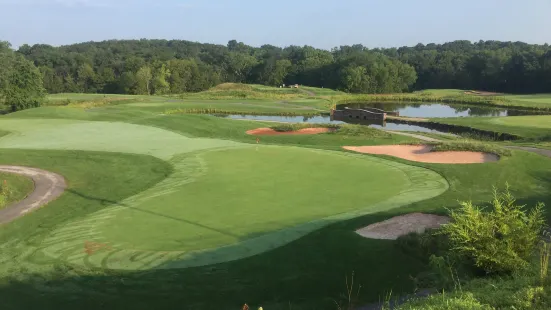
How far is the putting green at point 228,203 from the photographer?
1443 centimetres

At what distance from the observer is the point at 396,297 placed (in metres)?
11.2

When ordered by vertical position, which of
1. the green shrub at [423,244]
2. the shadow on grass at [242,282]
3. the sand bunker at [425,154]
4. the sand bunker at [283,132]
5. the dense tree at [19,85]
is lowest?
the shadow on grass at [242,282]

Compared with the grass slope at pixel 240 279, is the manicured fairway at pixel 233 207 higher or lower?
higher

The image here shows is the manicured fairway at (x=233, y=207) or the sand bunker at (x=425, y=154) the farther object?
the sand bunker at (x=425, y=154)

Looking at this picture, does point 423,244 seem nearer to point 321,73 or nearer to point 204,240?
point 204,240

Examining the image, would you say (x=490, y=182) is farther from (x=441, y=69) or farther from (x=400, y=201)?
(x=441, y=69)

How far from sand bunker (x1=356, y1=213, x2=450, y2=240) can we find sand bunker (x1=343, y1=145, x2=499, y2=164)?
37.1 ft

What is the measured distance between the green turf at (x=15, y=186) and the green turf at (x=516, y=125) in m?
39.7

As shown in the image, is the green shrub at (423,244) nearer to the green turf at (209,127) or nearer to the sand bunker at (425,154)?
the sand bunker at (425,154)

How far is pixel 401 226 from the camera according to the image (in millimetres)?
16109

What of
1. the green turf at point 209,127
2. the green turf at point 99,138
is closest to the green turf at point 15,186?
the green turf at point 99,138

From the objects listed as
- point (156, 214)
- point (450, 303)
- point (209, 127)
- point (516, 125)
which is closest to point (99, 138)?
point (209, 127)

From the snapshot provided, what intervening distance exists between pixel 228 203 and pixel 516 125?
42224mm

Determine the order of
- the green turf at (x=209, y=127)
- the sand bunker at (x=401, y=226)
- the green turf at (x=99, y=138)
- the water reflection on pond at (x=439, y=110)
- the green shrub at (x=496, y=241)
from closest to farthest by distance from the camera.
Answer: the green shrub at (x=496, y=241), the sand bunker at (x=401, y=226), the green turf at (x=99, y=138), the green turf at (x=209, y=127), the water reflection on pond at (x=439, y=110)
